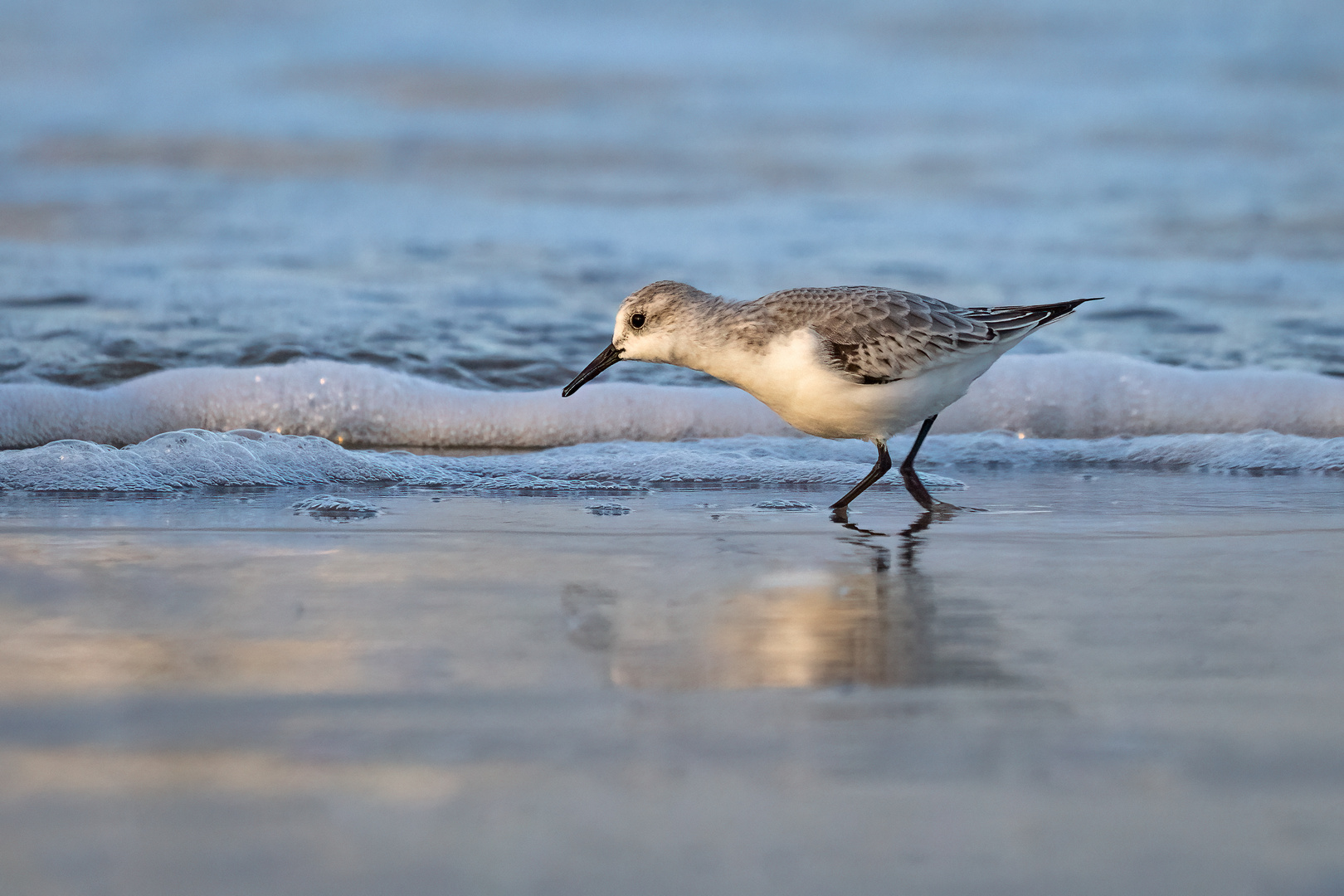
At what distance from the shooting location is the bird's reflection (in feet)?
6.46

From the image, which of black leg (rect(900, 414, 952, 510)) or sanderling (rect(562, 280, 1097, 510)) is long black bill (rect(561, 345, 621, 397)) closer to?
sanderling (rect(562, 280, 1097, 510))

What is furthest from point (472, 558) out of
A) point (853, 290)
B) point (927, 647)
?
point (853, 290)

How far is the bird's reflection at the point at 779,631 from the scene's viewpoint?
6.46ft

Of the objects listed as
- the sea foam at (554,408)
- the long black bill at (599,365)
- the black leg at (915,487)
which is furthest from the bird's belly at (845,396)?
the sea foam at (554,408)

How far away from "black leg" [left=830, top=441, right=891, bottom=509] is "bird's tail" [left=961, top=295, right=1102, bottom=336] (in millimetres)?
566

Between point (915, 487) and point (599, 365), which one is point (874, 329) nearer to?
point (915, 487)

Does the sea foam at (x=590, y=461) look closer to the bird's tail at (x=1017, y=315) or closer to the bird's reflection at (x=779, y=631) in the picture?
the bird's tail at (x=1017, y=315)

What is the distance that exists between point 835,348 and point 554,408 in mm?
2152

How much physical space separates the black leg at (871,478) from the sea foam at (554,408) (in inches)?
63.6

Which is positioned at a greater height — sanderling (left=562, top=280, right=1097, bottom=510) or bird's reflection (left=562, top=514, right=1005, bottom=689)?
sanderling (left=562, top=280, right=1097, bottom=510)

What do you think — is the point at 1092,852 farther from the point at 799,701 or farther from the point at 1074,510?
the point at 1074,510

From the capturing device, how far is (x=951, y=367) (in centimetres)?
412

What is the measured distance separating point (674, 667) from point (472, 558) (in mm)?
1065

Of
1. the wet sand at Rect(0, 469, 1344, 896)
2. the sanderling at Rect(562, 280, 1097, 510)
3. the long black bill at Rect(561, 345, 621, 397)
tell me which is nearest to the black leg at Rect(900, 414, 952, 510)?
the sanderling at Rect(562, 280, 1097, 510)
